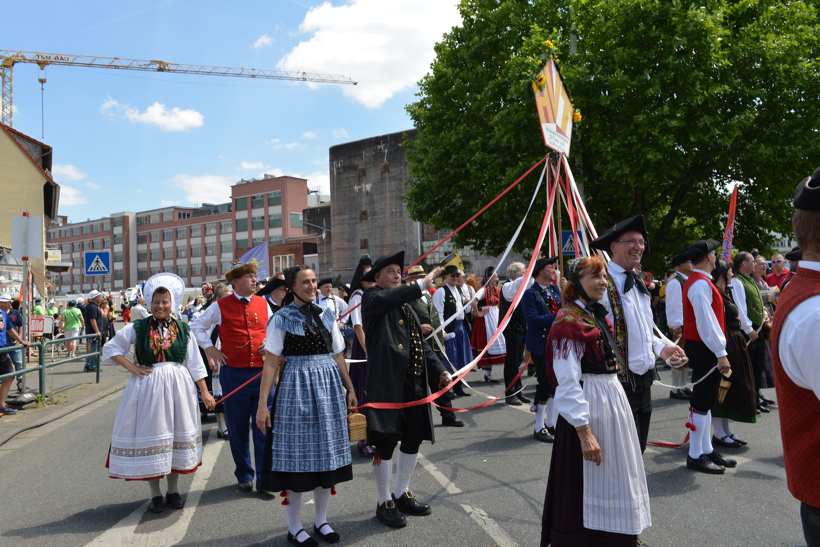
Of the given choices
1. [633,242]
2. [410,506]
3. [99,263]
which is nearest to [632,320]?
[633,242]

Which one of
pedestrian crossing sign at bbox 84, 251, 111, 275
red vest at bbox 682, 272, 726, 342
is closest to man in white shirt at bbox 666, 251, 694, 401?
red vest at bbox 682, 272, 726, 342

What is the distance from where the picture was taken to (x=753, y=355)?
7.32 meters

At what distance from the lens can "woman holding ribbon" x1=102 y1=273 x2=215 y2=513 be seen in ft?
15.0

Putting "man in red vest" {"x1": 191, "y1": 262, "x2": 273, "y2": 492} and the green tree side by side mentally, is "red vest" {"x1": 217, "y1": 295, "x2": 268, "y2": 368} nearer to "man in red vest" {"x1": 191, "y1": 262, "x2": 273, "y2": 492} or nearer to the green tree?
"man in red vest" {"x1": 191, "y1": 262, "x2": 273, "y2": 492}

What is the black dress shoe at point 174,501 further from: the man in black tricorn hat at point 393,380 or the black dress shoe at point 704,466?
the black dress shoe at point 704,466

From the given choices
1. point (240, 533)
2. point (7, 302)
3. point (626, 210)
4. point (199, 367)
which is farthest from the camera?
point (626, 210)

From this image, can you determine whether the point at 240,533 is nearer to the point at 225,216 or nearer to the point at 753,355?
the point at 753,355

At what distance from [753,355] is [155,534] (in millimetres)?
6756

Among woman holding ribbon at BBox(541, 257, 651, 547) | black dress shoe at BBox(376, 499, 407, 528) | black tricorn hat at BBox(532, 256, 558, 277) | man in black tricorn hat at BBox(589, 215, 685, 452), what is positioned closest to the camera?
woman holding ribbon at BBox(541, 257, 651, 547)

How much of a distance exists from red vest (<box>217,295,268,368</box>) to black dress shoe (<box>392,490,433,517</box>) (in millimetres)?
1854

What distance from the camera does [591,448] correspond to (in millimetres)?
3053

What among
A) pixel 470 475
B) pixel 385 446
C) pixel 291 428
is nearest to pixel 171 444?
pixel 291 428

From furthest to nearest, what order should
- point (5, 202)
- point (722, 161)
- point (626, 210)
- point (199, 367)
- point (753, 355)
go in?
point (5, 202)
point (626, 210)
point (722, 161)
point (753, 355)
point (199, 367)

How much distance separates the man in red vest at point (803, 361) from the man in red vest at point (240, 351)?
419 centimetres
